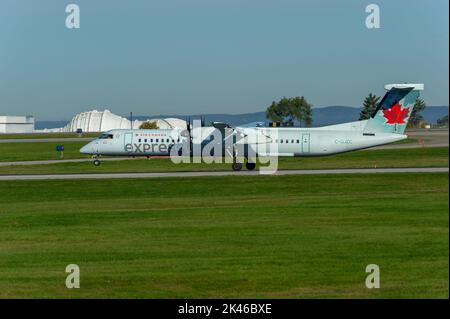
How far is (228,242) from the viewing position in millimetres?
24844

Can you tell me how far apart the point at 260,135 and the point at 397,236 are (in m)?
36.0

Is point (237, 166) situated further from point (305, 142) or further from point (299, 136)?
point (305, 142)

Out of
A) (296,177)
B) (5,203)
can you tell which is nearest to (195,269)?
(5,203)

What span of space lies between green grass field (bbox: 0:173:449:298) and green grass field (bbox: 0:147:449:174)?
61.5ft

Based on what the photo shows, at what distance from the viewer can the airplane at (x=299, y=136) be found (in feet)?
193

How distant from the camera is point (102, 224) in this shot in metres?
30.1

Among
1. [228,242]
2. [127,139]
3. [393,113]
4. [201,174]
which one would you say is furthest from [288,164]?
[228,242]

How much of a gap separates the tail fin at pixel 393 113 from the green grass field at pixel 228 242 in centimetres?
1497

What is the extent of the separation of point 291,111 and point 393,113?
139 m

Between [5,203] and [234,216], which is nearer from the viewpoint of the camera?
[234,216]

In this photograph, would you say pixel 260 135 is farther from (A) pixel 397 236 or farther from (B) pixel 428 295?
(B) pixel 428 295

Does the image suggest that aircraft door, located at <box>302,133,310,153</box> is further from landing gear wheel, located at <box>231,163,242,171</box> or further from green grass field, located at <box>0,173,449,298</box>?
green grass field, located at <box>0,173,449,298</box>

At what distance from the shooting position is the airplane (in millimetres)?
58906
